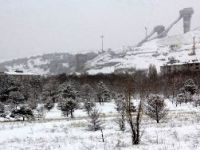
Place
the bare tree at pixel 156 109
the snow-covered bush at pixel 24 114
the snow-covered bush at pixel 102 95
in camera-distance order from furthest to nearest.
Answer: the snow-covered bush at pixel 102 95 → the snow-covered bush at pixel 24 114 → the bare tree at pixel 156 109

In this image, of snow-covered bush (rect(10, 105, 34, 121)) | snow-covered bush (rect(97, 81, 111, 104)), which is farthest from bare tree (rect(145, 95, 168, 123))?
snow-covered bush (rect(97, 81, 111, 104))

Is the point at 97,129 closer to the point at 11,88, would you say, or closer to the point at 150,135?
the point at 150,135

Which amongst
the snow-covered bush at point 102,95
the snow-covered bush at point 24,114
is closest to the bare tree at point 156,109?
the snow-covered bush at point 24,114

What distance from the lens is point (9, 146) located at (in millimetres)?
28344

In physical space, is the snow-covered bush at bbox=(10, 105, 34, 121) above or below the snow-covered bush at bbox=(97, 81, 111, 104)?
below

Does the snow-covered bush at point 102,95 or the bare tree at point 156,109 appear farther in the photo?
the snow-covered bush at point 102,95

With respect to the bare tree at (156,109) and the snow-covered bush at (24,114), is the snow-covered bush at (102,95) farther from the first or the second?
the bare tree at (156,109)

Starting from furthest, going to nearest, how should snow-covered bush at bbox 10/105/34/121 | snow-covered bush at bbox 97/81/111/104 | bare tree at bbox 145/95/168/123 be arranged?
1. snow-covered bush at bbox 97/81/111/104
2. snow-covered bush at bbox 10/105/34/121
3. bare tree at bbox 145/95/168/123

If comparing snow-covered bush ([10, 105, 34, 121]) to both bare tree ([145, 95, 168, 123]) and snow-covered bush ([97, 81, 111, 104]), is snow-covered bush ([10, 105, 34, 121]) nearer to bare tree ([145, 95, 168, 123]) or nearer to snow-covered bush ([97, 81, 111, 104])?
bare tree ([145, 95, 168, 123])

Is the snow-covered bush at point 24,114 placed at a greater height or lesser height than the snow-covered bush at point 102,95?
lesser

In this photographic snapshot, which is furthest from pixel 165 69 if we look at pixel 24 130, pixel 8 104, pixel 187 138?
pixel 187 138

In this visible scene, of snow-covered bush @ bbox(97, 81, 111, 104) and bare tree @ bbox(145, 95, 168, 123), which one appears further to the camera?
snow-covered bush @ bbox(97, 81, 111, 104)

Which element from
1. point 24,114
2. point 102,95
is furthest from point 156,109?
point 102,95

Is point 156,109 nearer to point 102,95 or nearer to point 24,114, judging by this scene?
point 24,114
